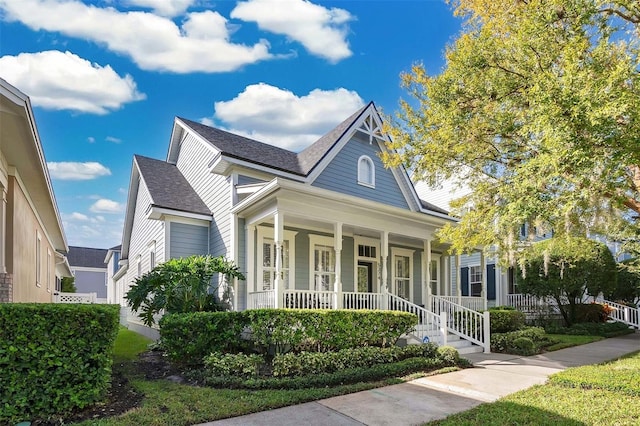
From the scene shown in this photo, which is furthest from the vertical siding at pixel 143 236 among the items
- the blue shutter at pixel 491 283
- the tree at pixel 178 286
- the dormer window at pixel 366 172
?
the blue shutter at pixel 491 283

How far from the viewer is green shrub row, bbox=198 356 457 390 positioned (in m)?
7.29

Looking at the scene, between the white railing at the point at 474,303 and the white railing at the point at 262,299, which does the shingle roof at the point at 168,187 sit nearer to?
the white railing at the point at 262,299

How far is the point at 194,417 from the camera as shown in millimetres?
5605

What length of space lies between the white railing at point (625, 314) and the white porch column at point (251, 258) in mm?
17665

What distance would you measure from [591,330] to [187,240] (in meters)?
15.2

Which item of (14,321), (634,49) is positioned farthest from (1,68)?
(634,49)

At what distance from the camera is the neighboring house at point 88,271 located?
145 feet

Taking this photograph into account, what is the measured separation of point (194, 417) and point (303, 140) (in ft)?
53.3

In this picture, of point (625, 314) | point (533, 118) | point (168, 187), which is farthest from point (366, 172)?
point (625, 314)

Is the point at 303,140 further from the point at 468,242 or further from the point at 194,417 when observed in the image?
the point at 194,417

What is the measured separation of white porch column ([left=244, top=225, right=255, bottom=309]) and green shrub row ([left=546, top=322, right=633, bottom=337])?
12.6m

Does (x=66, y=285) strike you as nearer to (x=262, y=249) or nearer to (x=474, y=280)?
(x=262, y=249)

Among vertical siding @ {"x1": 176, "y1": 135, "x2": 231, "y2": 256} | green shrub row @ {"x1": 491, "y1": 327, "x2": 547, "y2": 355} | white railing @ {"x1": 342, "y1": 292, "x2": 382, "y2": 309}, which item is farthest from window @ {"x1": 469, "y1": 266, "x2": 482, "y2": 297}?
vertical siding @ {"x1": 176, "y1": 135, "x2": 231, "y2": 256}

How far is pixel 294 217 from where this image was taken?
11.2m
